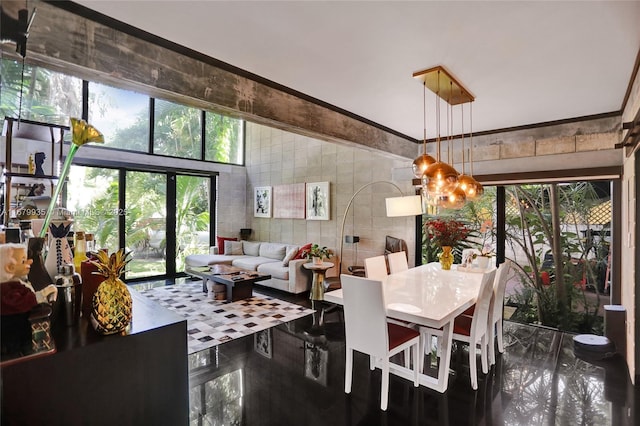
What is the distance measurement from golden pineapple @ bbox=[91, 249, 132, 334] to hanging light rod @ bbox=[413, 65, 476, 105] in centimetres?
236

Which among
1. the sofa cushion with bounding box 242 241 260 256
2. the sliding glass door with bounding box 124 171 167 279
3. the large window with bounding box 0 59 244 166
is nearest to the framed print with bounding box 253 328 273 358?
the large window with bounding box 0 59 244 166

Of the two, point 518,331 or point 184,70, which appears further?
point 518,331

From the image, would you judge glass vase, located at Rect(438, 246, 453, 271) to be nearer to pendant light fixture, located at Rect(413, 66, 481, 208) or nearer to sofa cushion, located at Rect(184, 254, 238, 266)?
pendant light fixture, located at Rect(413, 66, 481, 208)

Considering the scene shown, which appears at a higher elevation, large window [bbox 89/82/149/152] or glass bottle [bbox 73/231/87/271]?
large window [bbox 89/82/149/152]

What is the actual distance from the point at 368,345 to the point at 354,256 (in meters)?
3.50

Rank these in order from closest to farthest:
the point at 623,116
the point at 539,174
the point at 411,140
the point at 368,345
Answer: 1. the point at 368,345
2. the point at 623,116
3. the point at 539,174
4. the point at 411,140

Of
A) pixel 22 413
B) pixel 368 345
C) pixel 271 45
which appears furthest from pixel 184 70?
pixel 368 345

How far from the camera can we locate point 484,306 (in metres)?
2.72

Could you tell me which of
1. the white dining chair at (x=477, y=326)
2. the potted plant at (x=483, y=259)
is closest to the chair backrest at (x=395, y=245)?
the potted plant at (x=483, y=259)

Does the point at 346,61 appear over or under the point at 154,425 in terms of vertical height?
over

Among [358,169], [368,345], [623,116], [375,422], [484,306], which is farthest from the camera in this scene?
[358,169]

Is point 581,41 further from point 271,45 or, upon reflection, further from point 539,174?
point 539,174

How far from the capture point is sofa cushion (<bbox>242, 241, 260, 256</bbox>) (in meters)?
7.24

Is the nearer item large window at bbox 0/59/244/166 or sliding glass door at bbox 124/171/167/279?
large window at bbox 0/59/244/166
